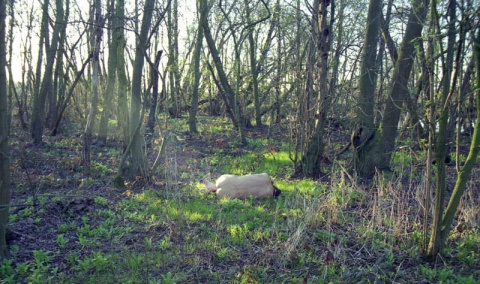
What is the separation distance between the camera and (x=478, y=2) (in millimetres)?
4227

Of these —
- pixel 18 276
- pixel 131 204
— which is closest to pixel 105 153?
pixel 131 204

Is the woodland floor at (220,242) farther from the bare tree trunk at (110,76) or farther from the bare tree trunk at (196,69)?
the bare tree trunk at (196,69)

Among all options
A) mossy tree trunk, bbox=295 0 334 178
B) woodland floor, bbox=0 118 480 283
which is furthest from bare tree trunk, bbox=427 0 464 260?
mossy tree trunk, bbox=295 0 334 178

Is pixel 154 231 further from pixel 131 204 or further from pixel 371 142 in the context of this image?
pixel 371 142

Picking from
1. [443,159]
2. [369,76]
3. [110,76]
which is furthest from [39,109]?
[443,159]

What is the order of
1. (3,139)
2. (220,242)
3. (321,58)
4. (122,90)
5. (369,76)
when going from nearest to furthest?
(3,139) < (220,242) < (321,58) < (369,76) < (122,90)

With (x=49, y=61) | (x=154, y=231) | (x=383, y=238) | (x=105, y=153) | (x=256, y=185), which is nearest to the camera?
(x=383, y=238)

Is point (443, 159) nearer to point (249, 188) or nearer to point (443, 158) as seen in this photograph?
point (443, 158)

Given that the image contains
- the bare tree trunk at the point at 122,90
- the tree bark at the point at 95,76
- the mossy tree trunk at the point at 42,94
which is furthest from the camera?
the mossy tree trunk at the point at 42,94

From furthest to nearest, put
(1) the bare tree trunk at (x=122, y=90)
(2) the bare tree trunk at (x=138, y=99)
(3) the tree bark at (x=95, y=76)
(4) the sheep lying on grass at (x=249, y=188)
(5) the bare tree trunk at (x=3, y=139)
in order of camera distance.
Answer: (1) the bare tree trunk at (x=122, y=90) → (3) the tree bark at (x=95, y=76) → (2) the bare tree trunk at (x=138, y=99) → (4) the sheep lying on grass at (x=249, y=188) → (5) the bare tree trunk at (x=3, y=139)

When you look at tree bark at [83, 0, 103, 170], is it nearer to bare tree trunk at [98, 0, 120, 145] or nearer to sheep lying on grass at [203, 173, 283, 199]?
bare tree trunk at [98, 0, 120, 145]

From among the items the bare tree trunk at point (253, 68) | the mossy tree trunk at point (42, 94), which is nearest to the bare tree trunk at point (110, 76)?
the mossy tree trunk at point (42, 94)

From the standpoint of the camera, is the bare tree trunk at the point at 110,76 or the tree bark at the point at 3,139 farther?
the bare tree trunk at the point at 110,76

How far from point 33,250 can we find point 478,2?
5.47m
